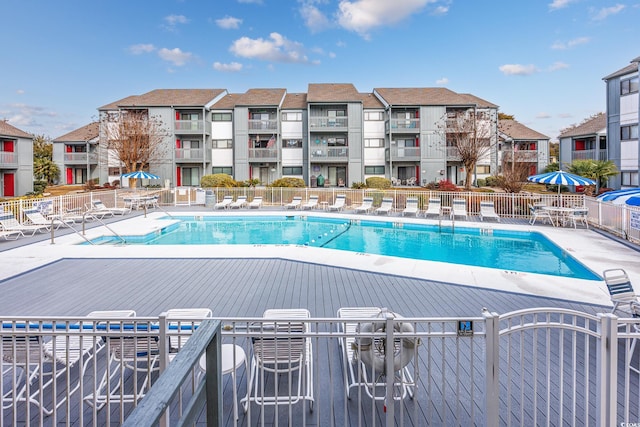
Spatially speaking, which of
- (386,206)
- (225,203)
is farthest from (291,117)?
(386,206)

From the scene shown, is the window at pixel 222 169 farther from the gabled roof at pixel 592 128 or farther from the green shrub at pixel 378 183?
the gabled roof at pixel 592 128

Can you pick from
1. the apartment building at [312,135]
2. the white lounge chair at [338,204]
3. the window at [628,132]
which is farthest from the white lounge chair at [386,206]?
the window at [628,132]

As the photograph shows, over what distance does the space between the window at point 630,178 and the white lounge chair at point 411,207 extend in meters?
17.1

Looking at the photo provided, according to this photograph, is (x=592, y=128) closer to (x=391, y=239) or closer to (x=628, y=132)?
(x=628, y=132)

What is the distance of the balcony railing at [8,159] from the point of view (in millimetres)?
29278

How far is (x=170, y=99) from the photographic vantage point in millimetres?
37344

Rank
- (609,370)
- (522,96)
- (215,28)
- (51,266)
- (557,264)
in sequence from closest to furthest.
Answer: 1. (609,370)
2. (51,266)
3. (557,264)
4. (215,28)
5. (522,96)

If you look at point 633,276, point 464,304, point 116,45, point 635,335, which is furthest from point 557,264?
point 116,45

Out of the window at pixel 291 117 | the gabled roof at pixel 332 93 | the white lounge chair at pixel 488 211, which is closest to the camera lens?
the white lounge chair at pixel 488 211

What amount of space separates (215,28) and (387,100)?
660 inches

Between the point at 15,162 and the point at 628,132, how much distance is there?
45.9 m

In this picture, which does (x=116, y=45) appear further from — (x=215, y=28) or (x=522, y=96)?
(x=522, y=96)

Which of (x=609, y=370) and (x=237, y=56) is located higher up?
(x=237, y=56)

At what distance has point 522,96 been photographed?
35625 millimetres
